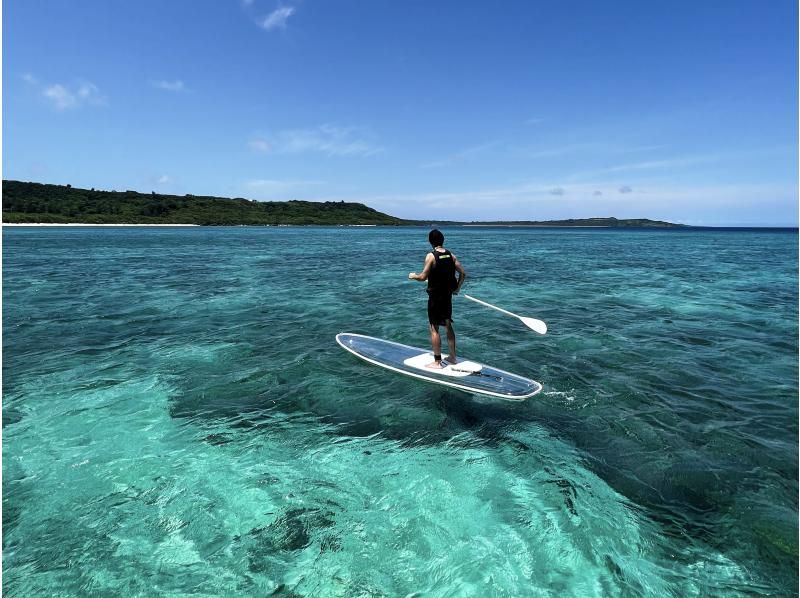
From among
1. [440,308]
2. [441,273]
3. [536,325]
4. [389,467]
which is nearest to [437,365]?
[440,308]

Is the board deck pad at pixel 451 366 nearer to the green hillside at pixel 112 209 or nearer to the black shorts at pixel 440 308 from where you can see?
the black shorts at pixel 440 308

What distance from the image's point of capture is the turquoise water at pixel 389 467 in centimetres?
474

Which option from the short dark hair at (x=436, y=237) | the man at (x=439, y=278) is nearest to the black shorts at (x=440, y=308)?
the man at (x=439, y=278)

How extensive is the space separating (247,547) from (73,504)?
2791mm

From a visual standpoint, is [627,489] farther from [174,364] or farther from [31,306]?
[31,306]

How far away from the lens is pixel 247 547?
5012 mm

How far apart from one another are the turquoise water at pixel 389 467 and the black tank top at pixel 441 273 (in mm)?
2318

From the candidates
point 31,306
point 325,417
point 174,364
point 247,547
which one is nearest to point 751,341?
point 325,417

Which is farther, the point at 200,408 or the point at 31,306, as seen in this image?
the point at 31,306

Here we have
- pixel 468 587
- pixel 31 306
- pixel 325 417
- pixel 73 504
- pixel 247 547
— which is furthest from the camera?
pixel 31 306

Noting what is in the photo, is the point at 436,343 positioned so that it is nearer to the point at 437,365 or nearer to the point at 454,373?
the point at 437,365

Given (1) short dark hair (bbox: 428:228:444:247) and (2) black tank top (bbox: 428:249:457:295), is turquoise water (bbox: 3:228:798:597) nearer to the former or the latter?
(2) black tank top (bbox: 428:249:457:295)

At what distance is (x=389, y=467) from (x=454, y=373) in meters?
3.63

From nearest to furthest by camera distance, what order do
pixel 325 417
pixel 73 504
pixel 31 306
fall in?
1. pixel 73 504
2. pixel 325 417
3. pixel 31 306
